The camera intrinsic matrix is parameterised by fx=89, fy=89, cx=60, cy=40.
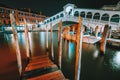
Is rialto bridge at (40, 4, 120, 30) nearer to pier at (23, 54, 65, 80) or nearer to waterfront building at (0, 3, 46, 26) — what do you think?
waterfront building at (0, 3, 46, 26)

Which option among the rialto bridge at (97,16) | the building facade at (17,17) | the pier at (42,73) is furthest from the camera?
the building facade at (17,17)

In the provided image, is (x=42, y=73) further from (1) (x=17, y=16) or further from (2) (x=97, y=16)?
(1) (x=17, y=16)

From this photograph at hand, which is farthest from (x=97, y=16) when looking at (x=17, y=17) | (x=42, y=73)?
(x=17, y=17)

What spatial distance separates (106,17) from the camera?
82.2 feet

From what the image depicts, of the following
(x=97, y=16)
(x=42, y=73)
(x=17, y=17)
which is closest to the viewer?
(x=42, y=73)

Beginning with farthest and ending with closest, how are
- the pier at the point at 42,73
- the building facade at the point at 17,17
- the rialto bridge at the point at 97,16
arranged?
the building facade at the point at 17,17 → the rialto bridge at the point at 97,16 → the pier at the point at 42,73

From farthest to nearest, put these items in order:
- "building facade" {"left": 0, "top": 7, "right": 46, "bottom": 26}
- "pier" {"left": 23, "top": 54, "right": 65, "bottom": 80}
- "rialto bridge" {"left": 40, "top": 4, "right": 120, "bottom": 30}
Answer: "building facade" {"left": 0, "top": 7, "right": 46, "bottom": 26} < "rialto bridge" {"left": 40, "top": 4, "right": 120, "bottom": 30} < "pier" {"left": 23, "top": 54, "right": 65, "bottom": 80}

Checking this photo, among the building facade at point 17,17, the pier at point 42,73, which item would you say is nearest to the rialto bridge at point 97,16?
the building facade at point 17,17

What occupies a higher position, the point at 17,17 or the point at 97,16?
the point at 17,17

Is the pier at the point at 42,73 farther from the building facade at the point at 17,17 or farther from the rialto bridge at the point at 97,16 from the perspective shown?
the building facade at the point at 17,17

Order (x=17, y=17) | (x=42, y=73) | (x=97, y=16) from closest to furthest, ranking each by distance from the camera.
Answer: (x=42, y=73) → (x=97, y=16) → (x=17, y=17)

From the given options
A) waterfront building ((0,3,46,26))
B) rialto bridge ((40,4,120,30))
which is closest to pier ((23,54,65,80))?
rialto bridge ((40,4,120,30))

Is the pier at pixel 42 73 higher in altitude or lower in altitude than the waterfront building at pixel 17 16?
lower

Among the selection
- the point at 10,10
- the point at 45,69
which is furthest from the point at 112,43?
the point at 10,10
